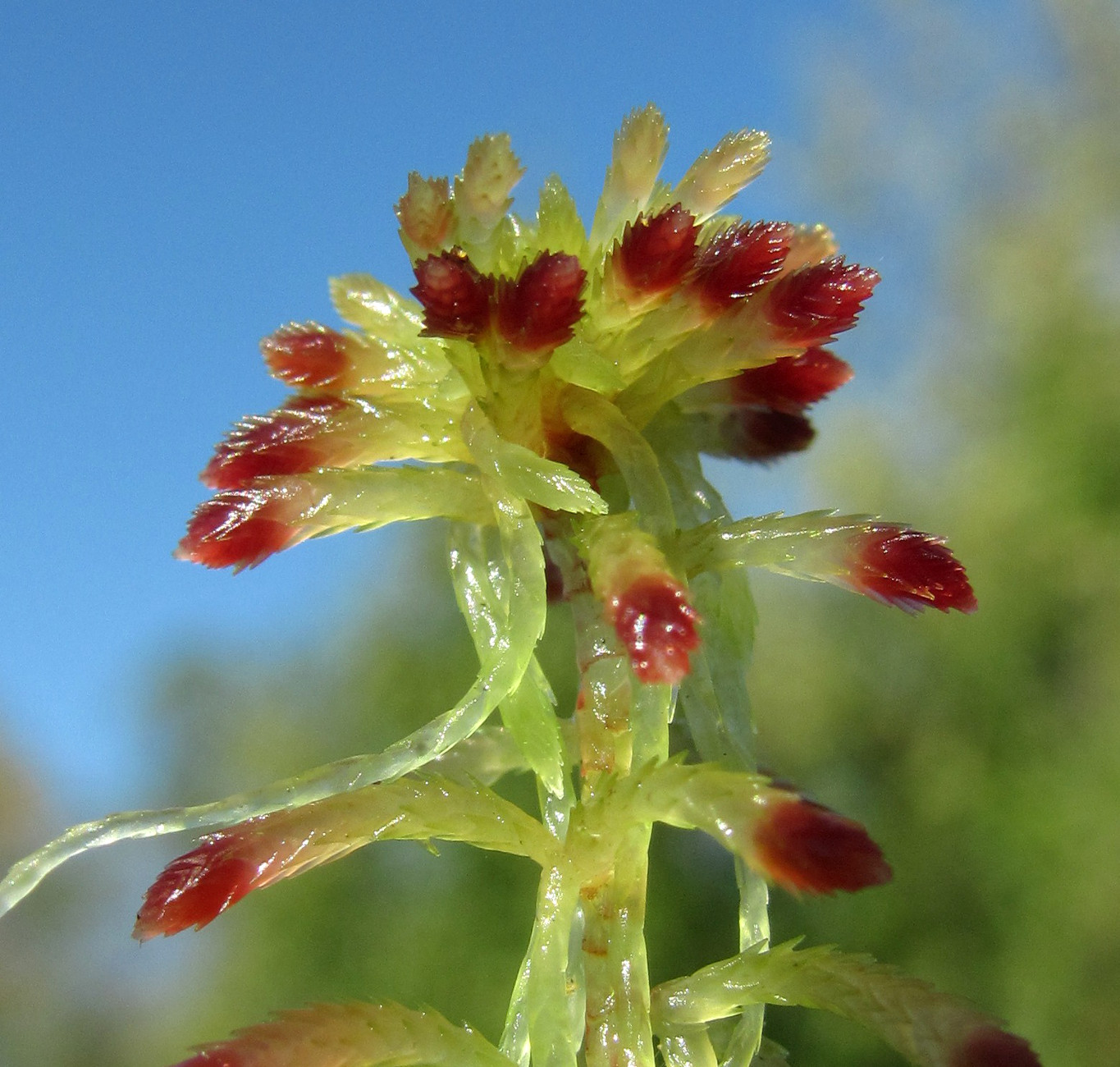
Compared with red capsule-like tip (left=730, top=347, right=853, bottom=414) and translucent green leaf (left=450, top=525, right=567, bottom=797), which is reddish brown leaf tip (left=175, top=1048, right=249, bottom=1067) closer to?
translucent green leaf (left=450, top=525, right=567, bottom=797)

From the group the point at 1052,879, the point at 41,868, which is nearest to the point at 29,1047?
the point at 1052,879

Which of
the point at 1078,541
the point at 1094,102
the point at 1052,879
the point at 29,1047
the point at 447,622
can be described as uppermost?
the point at 1094,102

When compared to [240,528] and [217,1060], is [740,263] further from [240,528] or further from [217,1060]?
[217,1060]

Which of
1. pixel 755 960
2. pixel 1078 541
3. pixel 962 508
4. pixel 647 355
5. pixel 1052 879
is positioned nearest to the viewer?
pixel 755 960

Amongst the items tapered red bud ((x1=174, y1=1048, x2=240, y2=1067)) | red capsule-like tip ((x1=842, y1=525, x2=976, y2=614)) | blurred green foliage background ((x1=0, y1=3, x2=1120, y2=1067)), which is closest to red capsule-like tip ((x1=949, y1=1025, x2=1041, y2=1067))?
red capsule-like tip ((x1=842, y1=525, x2=976, y2=614))

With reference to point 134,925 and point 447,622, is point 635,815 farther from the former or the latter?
point 447,622

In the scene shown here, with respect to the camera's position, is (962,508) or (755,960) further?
(962,508)

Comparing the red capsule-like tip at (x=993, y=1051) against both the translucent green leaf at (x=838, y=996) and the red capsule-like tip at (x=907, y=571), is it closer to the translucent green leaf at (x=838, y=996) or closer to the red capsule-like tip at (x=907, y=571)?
the translucent green leaf at (x=838, y=996)
